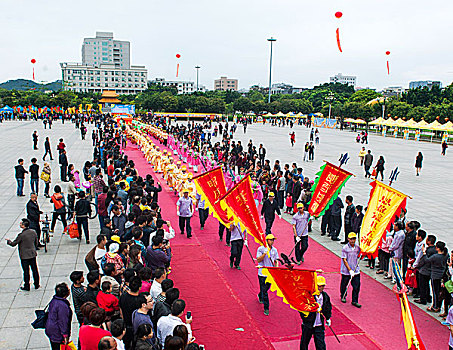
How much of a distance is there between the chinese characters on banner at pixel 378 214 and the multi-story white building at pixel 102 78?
142 m

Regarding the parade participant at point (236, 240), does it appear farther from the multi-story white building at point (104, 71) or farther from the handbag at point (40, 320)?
the multi-story white building at point (104, 71)

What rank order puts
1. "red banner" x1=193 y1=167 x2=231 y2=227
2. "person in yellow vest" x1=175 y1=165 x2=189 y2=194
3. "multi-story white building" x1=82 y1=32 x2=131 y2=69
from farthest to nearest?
"multi-story white building" x1=82 y1=32 x2=131 y2=69 → "person in yellow vest" x1=175 y1=165 x2=189 y2=194 → "red banner" x1=193 y1=167 x2=231 y2=227

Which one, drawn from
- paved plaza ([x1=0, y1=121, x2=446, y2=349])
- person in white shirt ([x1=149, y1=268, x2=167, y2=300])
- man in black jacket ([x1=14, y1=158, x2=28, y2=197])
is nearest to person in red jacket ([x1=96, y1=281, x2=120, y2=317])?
person in white shirt ([x1=149, y1=268, x2=167, y2=300])

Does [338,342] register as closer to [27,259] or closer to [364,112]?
[27,259]

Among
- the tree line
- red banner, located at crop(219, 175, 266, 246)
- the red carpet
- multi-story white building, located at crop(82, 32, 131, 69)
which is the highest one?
multi-story white building, located at crop(82, 32, 131, 69)

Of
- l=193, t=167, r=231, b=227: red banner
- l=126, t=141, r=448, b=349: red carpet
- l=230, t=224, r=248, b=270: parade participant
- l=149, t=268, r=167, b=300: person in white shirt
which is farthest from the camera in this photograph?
l=193, t=167, r=231, b=227: red banner

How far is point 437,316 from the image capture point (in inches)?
279

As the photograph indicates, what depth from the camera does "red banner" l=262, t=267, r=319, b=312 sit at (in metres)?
5.41

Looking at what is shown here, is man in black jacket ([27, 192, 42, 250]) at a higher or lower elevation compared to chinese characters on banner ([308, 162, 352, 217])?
lower

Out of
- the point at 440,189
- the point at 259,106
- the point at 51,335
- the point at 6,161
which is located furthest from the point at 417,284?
the point at 259,106

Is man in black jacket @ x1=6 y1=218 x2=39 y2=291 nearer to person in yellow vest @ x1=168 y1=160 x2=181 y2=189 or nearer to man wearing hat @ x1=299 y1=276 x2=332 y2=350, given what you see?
man wearing hat @ x1=299 y1=276 x2=332 y2=350

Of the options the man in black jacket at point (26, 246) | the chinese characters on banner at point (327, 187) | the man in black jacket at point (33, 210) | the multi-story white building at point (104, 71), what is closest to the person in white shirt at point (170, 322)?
the man in black jacket at point (26, 246)

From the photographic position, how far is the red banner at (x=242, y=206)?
26.7 feet

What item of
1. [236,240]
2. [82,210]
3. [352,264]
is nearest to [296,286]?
[352,264]
